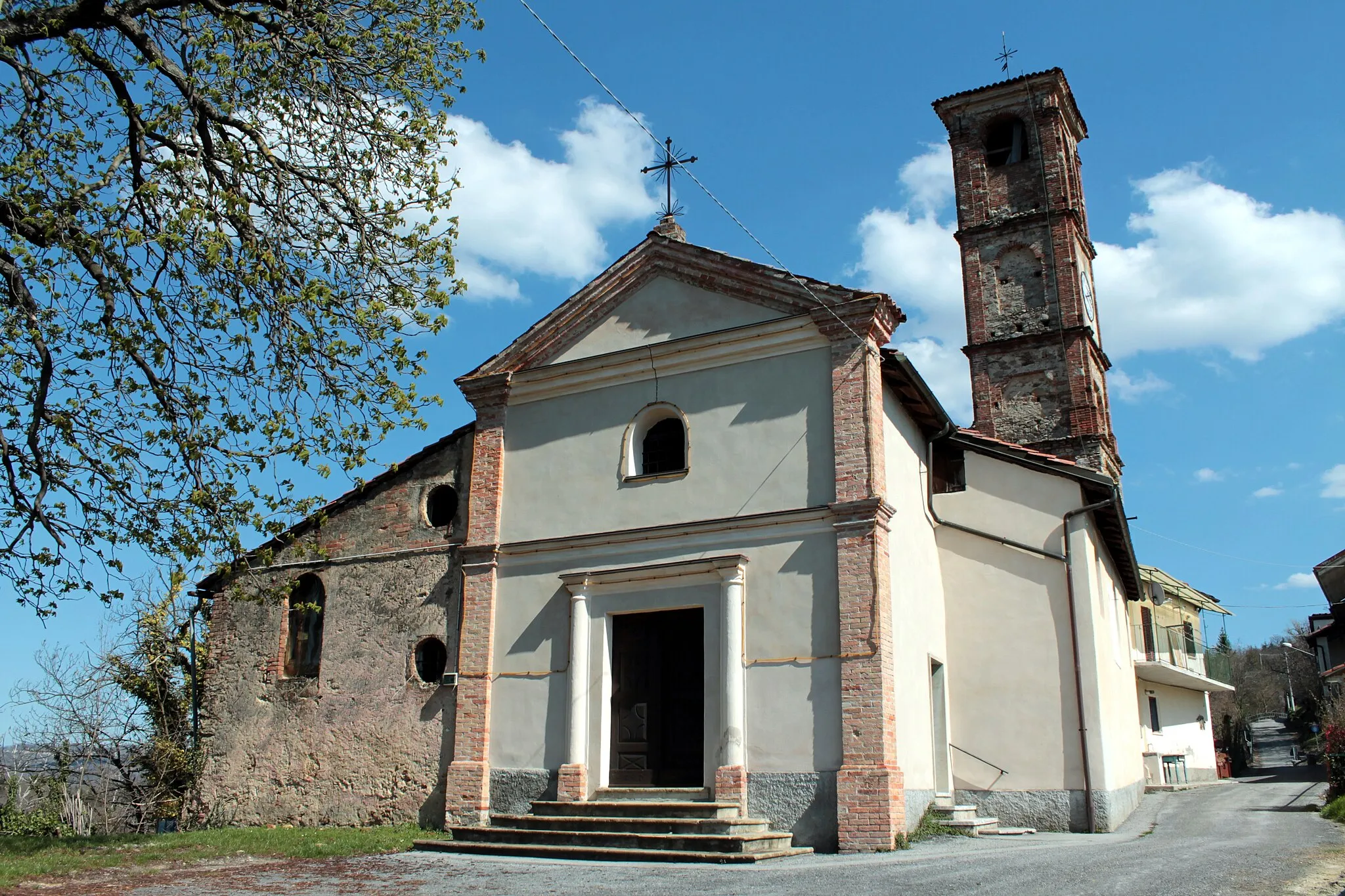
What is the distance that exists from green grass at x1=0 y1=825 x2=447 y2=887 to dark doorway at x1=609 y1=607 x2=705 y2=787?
8.81ft

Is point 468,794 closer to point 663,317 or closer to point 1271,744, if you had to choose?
point 663,317

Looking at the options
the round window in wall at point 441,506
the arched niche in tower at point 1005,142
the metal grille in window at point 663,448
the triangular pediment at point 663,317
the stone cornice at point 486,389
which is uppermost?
the arched niche in tower at point 1005,142

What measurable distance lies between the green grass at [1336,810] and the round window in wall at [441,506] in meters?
12.6

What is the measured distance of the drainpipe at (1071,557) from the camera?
13664 millimetres

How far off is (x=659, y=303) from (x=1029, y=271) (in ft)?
50.2

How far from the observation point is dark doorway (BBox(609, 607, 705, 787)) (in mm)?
12820

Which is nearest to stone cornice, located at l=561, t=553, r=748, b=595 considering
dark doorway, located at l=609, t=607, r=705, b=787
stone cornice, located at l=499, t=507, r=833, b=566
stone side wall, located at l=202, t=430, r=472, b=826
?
stone cornice, located at l=499, t=507, r=833, b=566

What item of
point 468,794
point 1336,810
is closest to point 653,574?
point 468,794

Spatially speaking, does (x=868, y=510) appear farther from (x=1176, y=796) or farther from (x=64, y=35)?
(x=1176, y=796)

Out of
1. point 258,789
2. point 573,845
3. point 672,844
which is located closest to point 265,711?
point 258,789

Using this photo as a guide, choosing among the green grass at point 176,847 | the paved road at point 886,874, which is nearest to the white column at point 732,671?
the paved road at point 886,874

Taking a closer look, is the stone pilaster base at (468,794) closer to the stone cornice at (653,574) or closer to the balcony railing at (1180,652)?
the stone cornice at (653,574)

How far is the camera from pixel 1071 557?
14.6 metres

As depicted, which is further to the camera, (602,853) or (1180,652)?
(1180,652)
